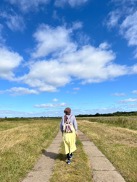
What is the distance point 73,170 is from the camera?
10336 millimetres

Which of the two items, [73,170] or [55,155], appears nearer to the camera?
Result: [73,170]

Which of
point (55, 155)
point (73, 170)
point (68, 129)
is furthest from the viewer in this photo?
point (55, 155)

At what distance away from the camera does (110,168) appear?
10.7 m

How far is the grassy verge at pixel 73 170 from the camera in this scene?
30.1ft

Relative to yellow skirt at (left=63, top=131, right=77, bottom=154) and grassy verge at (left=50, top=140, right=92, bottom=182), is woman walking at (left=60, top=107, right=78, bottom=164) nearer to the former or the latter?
yellow skirt at (left=63, top=131, right=77, bottom=154)

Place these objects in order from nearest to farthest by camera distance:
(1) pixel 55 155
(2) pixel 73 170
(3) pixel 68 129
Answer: (2) pixel 73 170 → (3) pixel 68 129 → (1) pixel 55 155

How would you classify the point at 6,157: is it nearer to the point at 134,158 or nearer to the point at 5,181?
the point at 5,181

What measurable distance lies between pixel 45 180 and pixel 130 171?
10.3 ft

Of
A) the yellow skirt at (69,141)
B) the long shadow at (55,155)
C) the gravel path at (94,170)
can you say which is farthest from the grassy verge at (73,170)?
the yellow skirt at (69,141)

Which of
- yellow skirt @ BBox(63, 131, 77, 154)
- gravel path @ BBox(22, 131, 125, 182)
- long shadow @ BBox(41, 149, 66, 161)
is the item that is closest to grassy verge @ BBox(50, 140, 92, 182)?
long shadow @ BBox(41, 149, 66, 161)

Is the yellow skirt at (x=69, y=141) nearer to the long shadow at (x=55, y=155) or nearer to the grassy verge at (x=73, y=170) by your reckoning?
the grassy verge at (x=73, y=170)

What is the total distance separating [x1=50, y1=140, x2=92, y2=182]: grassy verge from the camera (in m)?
9.19

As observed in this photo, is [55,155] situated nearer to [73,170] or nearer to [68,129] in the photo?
[68,129]

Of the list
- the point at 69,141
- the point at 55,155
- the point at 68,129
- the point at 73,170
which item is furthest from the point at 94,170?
the point at 55,155
